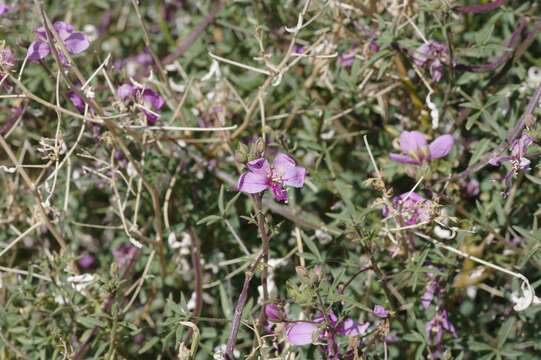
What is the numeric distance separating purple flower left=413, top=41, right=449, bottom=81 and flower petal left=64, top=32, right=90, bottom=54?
60 cm

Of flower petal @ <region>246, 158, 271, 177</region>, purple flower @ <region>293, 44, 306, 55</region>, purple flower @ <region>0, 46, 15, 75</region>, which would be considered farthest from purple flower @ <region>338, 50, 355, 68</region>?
purple flower @ <region>0, 46, 15, 75</region>

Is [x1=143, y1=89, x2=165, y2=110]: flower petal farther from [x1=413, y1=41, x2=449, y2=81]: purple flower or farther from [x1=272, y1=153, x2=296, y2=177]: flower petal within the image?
[x1=413, y1=41, x2=449, y2=81]: purple flower

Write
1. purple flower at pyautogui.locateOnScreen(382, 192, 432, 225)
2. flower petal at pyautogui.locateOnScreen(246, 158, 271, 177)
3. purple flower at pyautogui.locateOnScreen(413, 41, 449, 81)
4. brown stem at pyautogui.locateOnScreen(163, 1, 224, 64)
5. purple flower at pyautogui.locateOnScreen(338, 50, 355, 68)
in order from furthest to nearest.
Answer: brown stem at pyautogui.locateOnScreen(163, 1, 224, 64) < purple flower at pyautogui.locateOnScreen(338, 50, 355, 68) < purple flower at pyautogui.locateOnScreen(413, 41, 449, 81) < purple flower at pyautogui.locateOnScreen(382, 192, 432, 225) < flower petal at pyautogui.locateOnScreen(246, 158, 271, 177)

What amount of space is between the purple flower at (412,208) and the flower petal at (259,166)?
252mm

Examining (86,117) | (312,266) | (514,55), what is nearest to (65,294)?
(86,117)

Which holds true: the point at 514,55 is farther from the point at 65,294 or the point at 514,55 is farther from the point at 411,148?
the point at 65,294

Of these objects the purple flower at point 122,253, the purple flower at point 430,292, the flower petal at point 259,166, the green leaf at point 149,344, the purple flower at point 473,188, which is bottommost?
the purple flower at point 122,253

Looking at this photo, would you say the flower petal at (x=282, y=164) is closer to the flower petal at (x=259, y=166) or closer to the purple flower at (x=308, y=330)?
the flower petal at (x=259, y=166)

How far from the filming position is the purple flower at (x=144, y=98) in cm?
137

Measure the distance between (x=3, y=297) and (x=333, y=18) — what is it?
827 millimetres

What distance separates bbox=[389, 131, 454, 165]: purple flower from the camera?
1331mm

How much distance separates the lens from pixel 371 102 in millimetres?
1673

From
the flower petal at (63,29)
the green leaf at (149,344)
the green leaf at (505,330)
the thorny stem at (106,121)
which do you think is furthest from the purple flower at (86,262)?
the green leaf at (505,330)

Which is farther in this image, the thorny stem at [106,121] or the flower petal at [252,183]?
the thorny stem at [106,121]
